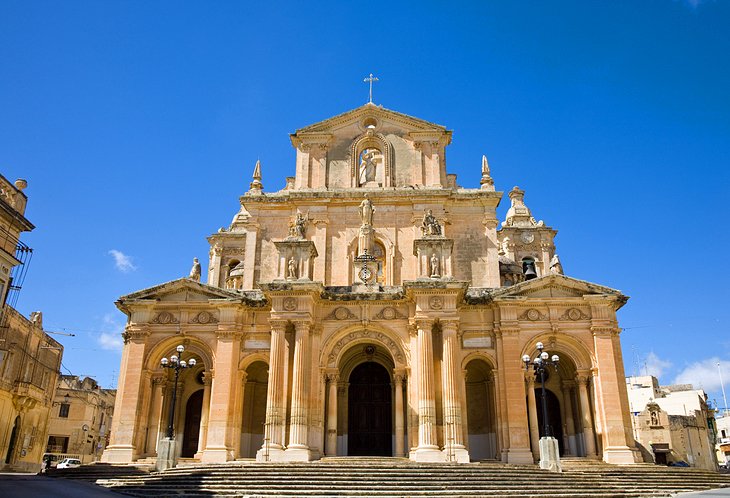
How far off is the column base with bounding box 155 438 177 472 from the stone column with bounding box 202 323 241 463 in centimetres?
222

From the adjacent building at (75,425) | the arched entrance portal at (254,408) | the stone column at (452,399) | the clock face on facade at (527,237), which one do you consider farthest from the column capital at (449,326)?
the adjacent building at (75,425)

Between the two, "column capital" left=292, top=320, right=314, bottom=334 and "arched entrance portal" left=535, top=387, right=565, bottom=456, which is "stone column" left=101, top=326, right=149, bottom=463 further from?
"arched entrance portal" left=535, top=387, right=565, bottom=456

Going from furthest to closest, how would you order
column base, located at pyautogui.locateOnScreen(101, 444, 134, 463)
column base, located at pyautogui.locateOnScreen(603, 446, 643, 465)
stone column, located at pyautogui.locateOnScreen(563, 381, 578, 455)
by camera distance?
stone column, located at pyautogui.locateOnScreen(563, 381, 578, 455)
column base, located at pyautogui.locateOnScreen(101, 444, 134, 463)
column base, located at pyautogui.locateOnScreen(603, 446, 643, 465)

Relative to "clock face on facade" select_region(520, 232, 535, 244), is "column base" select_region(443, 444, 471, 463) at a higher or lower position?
lower

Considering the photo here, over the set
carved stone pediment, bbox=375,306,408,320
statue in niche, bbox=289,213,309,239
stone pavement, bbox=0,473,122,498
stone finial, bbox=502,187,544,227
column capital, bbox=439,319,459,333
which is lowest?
stone pavement, bbox=0,473,122,498

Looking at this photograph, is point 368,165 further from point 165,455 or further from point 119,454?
point 119,454

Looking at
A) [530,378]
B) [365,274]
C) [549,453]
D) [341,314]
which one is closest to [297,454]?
[341,314]

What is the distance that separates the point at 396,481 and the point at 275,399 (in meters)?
7.20

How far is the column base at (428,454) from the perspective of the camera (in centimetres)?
2447

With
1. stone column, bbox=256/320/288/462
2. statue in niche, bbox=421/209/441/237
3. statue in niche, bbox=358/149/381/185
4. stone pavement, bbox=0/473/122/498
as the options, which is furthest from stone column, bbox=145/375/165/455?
statue in niche, bbox=358/149/381/185

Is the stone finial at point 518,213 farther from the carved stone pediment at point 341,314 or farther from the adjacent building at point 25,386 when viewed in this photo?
the adjacent building at point 25,386

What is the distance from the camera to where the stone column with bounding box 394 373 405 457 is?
1048 inches

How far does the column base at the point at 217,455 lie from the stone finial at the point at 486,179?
17894 mm

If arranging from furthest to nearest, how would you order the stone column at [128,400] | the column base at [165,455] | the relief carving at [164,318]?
the relief carving at [164,318]
the stone column at [128,400]
the column base at [165,455]
